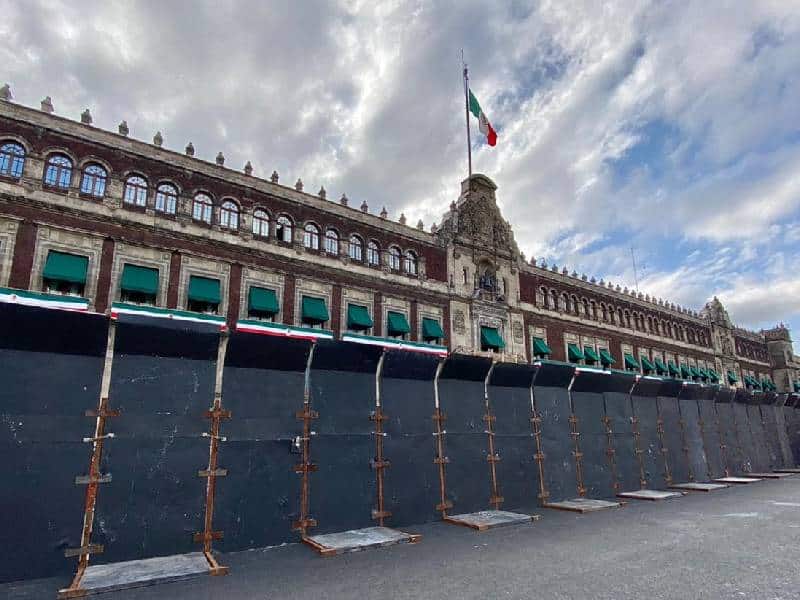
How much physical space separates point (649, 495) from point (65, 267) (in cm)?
2591

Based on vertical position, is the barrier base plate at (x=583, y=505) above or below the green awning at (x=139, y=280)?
below

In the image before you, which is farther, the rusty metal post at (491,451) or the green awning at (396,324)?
the green awning at (396,324)

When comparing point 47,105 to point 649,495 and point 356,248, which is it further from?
A: point 649,495

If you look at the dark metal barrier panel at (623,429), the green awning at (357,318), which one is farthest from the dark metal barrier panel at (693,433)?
the green awning at (357,318)

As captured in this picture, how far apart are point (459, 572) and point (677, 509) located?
10.7 m

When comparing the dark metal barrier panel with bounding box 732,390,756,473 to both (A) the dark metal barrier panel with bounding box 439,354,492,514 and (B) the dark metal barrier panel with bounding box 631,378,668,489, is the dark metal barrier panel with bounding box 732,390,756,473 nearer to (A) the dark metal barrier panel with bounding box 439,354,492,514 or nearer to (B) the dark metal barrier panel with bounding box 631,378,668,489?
(B) the dark metal barrier panel with bounding box 631,378,668,489

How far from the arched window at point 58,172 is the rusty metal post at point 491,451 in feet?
68.3

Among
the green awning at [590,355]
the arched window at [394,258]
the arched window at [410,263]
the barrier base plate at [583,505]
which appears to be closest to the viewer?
the barrier base plate at [583,505]

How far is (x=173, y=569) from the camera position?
853 centimetres

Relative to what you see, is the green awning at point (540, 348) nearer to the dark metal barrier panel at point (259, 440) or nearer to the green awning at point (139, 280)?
the green awning at point (139, 280)

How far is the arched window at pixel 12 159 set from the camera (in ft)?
66.8

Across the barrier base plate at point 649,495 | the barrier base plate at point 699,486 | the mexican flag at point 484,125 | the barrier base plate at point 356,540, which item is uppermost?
the mexican flag at point 484,125

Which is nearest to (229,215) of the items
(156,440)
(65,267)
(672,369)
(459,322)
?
(65,267)

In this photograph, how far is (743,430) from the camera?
27469 millimetres
